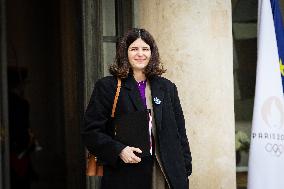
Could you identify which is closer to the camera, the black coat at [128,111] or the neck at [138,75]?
the black coat at [128,111]

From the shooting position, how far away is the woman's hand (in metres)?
3.12

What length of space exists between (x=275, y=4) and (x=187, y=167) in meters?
1.64

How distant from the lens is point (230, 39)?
15.1ft

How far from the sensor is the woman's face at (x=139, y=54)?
3295 mm

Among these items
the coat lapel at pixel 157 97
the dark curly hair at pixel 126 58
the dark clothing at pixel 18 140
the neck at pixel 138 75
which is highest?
the dark curly hair at pixel 126 58

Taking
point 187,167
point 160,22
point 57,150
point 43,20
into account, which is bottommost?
point 57,150

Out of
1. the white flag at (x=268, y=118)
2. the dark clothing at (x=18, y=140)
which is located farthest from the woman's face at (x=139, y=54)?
the dark clothing at (x=18, y=140)

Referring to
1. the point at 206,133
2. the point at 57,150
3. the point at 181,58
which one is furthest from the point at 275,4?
the point at 57,150

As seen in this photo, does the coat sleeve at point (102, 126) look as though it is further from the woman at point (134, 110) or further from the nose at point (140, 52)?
the nose at point (140, 52)

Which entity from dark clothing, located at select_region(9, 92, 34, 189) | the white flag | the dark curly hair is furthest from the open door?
the white flag

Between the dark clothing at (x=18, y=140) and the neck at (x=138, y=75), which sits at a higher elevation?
the neck at (x=138, y=75)

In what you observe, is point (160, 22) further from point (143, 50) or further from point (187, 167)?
point (187, 167)

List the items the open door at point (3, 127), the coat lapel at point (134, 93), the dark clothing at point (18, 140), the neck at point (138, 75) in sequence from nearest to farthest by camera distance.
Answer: the coat lapel at point (134, 93) → the neck at point (138, 75) → the open door at point (3, 127) → the dark clothing at point (18, 140)

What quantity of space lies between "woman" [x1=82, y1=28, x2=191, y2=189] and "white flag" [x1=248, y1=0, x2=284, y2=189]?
1.01 meters
